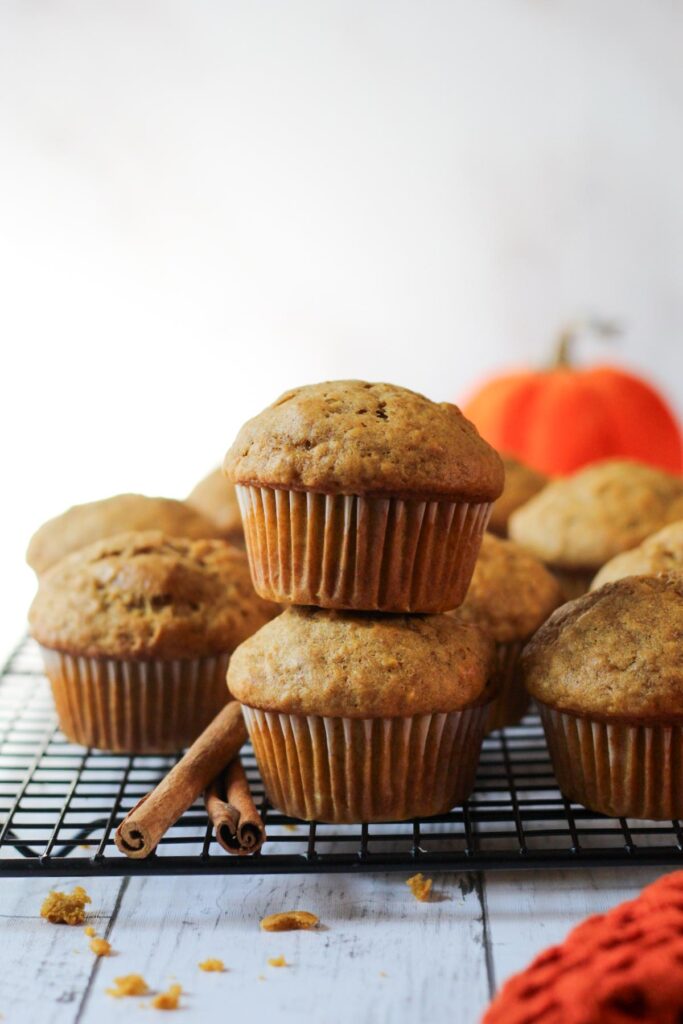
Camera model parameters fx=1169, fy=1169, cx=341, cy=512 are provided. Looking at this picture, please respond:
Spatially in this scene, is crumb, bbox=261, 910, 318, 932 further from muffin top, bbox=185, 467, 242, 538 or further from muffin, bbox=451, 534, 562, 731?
muffin top, bbox=185, 467, 242, 538

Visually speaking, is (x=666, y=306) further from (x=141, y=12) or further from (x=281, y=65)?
(x=141, y=12)

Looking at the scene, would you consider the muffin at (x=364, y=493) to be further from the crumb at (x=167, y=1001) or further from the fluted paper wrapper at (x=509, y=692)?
the crumb at (x=167, y=1001)

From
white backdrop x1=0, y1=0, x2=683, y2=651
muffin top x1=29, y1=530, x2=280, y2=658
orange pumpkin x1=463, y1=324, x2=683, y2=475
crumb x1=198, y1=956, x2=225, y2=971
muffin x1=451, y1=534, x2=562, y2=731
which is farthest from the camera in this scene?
white backdrop x1=0, y1=0, x2=683, y2=651

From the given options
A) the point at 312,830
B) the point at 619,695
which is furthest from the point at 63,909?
the point at 619,695

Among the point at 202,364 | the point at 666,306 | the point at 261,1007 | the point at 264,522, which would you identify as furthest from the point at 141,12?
the point at 261,1007

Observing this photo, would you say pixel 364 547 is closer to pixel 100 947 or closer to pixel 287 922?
pixel 287 922

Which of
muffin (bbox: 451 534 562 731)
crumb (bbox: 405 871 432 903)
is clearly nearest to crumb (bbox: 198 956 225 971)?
crumb (bbox: 405 871 432 903)
